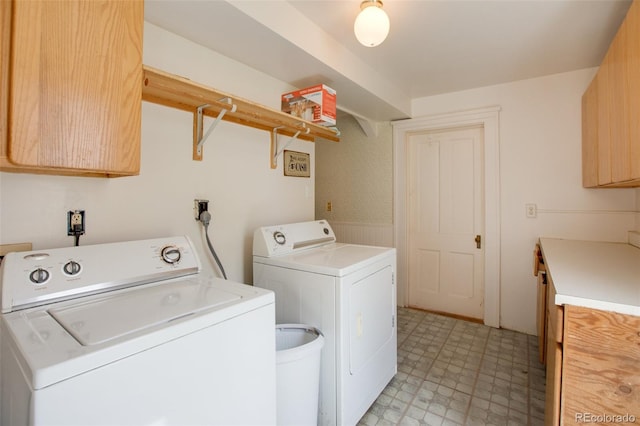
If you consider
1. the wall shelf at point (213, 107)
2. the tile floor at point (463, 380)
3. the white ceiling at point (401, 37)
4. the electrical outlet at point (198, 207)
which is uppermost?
the white ceiling at point (401, 37)

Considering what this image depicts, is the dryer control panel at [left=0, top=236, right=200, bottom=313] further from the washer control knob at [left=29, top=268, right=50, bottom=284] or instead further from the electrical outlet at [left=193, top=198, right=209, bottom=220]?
the electrical outlet at [left=193, top=198, right=209, bottom=220]

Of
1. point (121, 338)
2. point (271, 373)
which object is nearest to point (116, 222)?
point (121, 338)

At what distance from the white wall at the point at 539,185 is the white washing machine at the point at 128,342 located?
255 cm

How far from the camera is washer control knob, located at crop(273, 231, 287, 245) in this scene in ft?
6.11

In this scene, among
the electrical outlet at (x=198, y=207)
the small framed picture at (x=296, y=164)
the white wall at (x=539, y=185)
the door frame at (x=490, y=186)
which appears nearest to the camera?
the electrical outlet at (x=198, y=207)

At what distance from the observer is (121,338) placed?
777 millimetres

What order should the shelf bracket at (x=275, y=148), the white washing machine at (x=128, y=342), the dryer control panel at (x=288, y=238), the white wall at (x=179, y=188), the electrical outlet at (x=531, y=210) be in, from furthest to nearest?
1. the electrical outlet at (x=531, y=210)
2. the shelf bracket at (x=275, y=148)
3. the dryer control panel at (x=288, y=238)
4. the white wall at (x=179, y=188)
5. the white washing machine at (x=128, y=342)

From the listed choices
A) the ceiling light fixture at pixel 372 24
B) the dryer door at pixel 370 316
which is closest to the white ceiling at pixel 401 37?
the ceiling light fixture at pixel 372 24

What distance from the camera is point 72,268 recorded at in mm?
1083

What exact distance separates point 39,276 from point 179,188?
→ 0.73 m

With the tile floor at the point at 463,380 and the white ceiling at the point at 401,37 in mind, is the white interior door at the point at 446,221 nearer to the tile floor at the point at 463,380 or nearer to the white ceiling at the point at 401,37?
the tile floor at the point at 463,380

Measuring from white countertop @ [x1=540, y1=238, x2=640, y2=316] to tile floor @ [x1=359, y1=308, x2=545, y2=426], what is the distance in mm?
863

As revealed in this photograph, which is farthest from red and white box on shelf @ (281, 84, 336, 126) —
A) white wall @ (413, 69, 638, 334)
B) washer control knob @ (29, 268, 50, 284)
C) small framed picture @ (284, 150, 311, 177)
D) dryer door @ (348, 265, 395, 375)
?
white wall @ (413, 69, 638, 334)

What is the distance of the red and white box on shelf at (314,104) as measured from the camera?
6.50 feet
